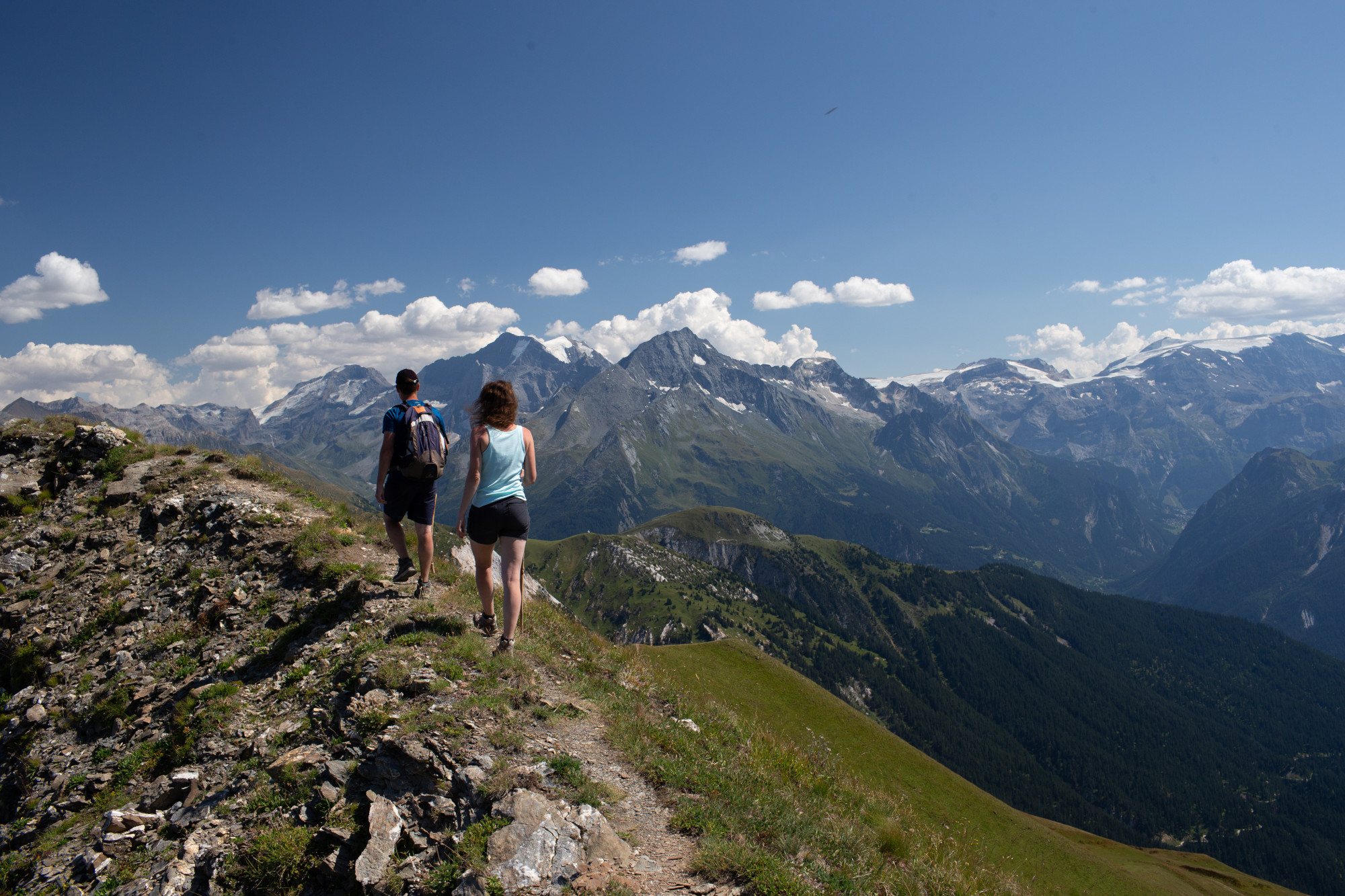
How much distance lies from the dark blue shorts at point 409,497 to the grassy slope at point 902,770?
17.0 m

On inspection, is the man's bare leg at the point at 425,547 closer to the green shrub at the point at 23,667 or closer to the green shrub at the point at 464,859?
the green shrub at the point at 464,859

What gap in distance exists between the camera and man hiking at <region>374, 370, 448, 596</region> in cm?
1160

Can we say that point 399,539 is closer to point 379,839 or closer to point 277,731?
point 277,731

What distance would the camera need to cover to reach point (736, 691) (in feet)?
105

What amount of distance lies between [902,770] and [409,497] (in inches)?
1296

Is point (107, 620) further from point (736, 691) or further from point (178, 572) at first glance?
point (736, 691)

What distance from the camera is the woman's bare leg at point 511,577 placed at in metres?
10.2

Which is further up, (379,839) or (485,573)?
(485,573)

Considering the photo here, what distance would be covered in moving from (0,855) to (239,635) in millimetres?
4381

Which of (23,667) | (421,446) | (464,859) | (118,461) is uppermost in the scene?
(421,446)

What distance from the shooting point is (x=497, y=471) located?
1006cm

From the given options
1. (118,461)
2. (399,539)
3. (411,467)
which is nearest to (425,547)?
(399,539)

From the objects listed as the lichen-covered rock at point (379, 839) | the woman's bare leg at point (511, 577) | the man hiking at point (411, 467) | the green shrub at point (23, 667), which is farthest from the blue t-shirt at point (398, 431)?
the green shrub at point (23, 667)

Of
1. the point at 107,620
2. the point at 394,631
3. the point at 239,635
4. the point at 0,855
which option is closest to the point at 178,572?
the point at 107,620
